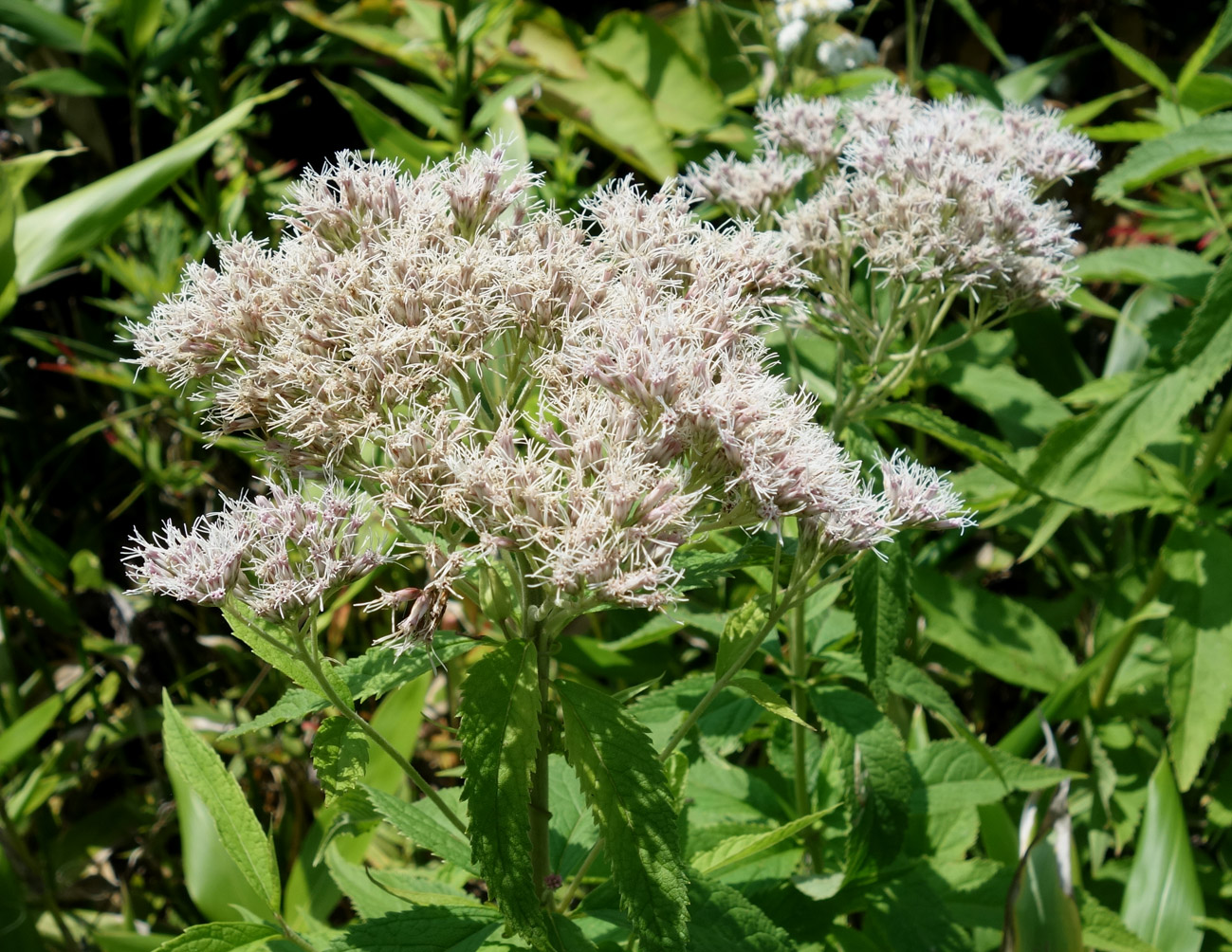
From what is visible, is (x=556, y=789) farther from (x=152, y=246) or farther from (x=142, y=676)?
(x=152, y=246)

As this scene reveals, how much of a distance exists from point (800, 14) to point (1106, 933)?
236 cm

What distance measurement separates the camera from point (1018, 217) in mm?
1625

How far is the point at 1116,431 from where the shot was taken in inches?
80.6

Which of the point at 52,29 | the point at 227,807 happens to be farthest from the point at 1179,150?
the point at 52,29

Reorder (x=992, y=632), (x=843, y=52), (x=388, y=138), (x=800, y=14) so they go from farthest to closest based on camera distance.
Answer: (x=843, y=52), (x=800, y=14), (x=388, y=138), (x=992, y=632)

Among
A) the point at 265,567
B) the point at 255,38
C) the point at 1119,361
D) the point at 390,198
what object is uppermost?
the point at 255,38

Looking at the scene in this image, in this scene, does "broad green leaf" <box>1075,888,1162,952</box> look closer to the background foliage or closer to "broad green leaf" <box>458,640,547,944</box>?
the background foliage

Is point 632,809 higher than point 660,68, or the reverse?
point 660,68

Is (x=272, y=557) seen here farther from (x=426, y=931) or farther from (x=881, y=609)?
(x=881, y=609)

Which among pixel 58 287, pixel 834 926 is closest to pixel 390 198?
pixel 834 926

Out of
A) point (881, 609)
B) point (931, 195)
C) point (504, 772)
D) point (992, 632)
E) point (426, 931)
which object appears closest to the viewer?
point (504, 772)

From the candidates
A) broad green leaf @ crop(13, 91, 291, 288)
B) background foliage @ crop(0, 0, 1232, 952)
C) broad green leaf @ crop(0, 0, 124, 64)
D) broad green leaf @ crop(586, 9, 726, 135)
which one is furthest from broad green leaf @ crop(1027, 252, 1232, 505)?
broad green leaf @ crop(0, 0, 124, 64)

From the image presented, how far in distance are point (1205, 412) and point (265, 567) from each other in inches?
118

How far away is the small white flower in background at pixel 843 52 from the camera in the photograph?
9.89 ft
